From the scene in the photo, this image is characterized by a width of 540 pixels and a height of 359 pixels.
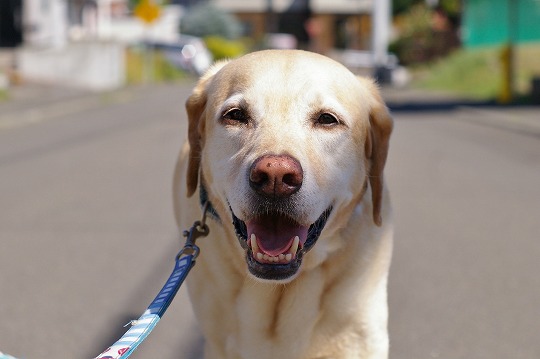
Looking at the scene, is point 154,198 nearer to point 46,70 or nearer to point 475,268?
point 475,268

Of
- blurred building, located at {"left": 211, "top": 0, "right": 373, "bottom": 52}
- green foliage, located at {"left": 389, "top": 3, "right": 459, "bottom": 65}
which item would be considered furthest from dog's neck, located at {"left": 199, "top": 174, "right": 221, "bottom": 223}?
blurred building, located at {"left": 211, "top": 0, "right": 373, "bottom": 52}

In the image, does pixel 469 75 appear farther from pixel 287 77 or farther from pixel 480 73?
pixel 287 77

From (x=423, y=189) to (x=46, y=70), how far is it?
983 inches

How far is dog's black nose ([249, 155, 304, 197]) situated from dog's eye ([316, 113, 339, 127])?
1.35 feet

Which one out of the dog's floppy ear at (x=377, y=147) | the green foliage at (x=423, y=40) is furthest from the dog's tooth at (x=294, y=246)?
the green foliage at (x=423, y=40)

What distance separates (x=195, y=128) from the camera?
3904 millimetres

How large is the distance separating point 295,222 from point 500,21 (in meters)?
23.8

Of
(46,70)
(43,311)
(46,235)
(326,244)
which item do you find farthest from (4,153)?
(46,70)

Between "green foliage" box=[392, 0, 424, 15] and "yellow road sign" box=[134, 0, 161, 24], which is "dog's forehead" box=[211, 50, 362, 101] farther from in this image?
"green foliage" box=[392, 0, 424, 15]

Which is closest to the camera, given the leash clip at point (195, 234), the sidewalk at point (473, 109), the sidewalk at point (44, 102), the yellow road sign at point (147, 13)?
the leash clip at point (195, 234)

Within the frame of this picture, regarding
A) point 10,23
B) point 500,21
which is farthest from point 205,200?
point 10,23

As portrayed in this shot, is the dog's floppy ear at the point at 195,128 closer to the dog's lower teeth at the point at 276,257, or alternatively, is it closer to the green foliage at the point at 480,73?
the dog's lower teeth at the point at 276,257

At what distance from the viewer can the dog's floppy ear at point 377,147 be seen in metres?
3.75

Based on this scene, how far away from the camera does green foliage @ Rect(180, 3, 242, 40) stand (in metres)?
64.6
